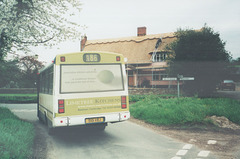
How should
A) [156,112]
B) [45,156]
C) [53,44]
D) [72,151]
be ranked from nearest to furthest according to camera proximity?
[45,156] → [72,151] → [156,112] → [53,44]

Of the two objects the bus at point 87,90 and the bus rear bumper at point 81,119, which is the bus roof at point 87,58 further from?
the bus rear bumper at point 81,119

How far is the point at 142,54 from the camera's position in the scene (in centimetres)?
3772

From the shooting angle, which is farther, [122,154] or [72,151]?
[72,151]

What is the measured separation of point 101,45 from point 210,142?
38387 mm

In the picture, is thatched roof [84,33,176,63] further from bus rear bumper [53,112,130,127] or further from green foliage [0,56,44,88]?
bus rear bumper [53,112,130,127]

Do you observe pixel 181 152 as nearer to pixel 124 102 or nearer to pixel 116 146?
pixel 116 146

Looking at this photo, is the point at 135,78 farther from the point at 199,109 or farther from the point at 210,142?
the point at 210,142

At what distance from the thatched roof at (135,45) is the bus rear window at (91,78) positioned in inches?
1120

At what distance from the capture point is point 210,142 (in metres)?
6.99

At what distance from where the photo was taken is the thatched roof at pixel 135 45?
121ft

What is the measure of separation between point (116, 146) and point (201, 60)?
19324 millimetres

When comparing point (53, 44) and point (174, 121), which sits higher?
point (53, 44)

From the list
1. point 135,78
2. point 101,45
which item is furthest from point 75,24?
point 101,45

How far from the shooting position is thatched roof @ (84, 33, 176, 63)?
37.0m
